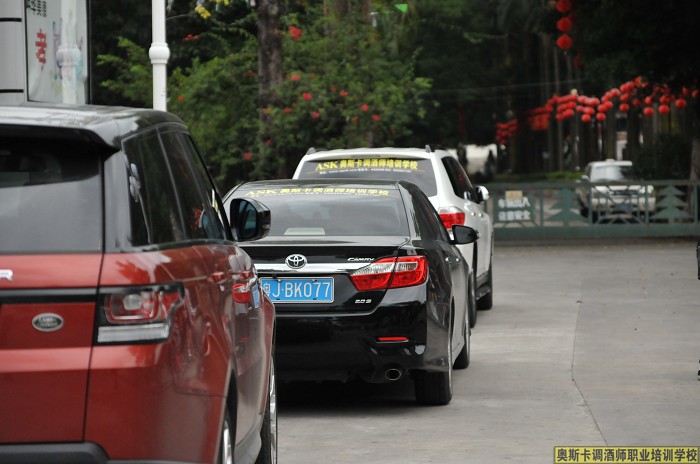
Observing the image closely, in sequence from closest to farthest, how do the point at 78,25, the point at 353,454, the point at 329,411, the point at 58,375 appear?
1. the point at 58,375
2. the point at 353,454
3. the point at 329,411
4. the point at 78,25

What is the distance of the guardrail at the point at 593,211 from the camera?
29703 mm

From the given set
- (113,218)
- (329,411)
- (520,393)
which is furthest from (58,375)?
(520,393)

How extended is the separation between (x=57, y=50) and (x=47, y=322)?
26.4ft

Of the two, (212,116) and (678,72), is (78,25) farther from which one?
(678,72)

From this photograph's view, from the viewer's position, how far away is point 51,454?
13.8 feet

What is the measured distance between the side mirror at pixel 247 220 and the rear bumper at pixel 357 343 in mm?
2393

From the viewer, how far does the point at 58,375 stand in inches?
164

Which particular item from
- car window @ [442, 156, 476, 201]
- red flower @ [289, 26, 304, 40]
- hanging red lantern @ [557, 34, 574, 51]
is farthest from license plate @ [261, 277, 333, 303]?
hanging red lantern @ [557, 34, 574, 51]

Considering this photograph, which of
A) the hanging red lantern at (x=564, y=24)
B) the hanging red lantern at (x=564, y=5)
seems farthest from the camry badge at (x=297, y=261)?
the hanging red lantern at (x=564, y=24)

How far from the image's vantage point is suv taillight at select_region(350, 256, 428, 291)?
880 cm

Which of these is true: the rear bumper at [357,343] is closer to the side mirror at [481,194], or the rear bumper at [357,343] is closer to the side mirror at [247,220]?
the side mirror at [247,220]

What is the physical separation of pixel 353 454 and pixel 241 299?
2.42m

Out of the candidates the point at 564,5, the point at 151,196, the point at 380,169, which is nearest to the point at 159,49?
the point at 380,169

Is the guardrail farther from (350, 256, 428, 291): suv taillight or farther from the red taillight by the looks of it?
the red taillight
